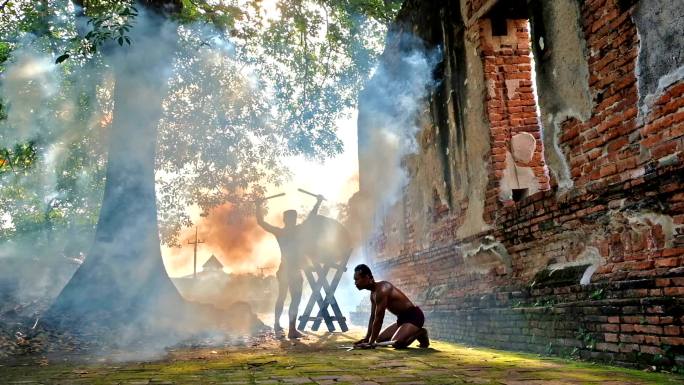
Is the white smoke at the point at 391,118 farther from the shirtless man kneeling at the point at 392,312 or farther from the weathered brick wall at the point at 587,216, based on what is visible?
the shirtless man kneeling at the point at 392,312

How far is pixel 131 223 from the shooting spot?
10.2 metres

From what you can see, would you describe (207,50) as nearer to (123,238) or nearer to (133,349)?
(123,238)

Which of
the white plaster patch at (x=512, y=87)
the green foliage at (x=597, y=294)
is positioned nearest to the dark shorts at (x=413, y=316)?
the green foliage at (x=597, y=294)

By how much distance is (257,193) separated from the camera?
19.9 meters

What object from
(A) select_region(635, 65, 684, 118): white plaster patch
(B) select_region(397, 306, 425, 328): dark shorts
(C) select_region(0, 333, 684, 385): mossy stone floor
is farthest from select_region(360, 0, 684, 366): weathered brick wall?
(B) select_region(397, 306, 425, 328): dark shorts

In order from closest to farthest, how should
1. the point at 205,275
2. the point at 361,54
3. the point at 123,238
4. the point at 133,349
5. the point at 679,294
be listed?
the point at 679,294 → the point at 133,349 → the point at 123,238 → the point at 361,54 → the point at 205,275

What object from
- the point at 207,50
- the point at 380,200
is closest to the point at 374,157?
the point at 380,200

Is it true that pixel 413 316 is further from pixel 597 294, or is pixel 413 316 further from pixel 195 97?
pixel 195 97

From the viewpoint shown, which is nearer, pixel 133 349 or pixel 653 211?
pixel 653 211

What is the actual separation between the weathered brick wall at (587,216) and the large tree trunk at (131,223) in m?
5.44

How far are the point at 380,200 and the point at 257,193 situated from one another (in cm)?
858

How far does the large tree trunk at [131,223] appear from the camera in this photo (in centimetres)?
933

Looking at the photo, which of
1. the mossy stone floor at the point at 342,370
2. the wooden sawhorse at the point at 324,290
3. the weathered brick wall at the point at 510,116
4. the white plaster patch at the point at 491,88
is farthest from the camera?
the wooden sawhorse at the point at 324,290

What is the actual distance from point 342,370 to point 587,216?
262 cm
